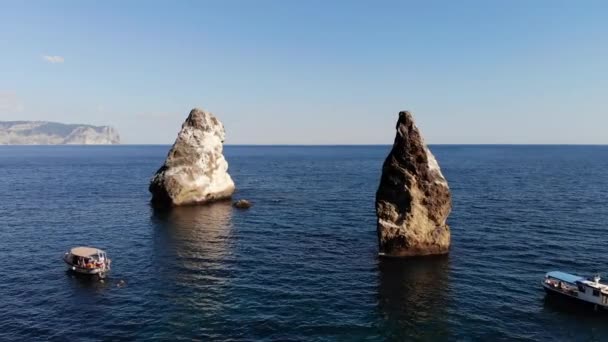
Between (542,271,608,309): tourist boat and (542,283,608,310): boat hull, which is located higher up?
(542,271,608,309): tourist boat

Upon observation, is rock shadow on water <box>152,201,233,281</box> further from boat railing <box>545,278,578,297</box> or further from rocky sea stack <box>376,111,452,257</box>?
boat railing <box>545,278,578,297</box>

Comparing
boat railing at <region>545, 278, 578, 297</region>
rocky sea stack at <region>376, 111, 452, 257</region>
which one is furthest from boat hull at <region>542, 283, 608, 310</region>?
rocky sea stack at <region>376, 111, 452, 257</region>

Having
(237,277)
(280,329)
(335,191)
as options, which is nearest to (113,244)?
(237,277)

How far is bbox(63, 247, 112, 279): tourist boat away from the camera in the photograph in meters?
51.6

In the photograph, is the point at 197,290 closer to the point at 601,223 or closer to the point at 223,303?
the point at 223,303

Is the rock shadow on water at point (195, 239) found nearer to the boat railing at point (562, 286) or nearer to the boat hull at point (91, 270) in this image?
the boat hull at point (91, 270)

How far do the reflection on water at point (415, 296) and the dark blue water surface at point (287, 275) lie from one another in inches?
7.6

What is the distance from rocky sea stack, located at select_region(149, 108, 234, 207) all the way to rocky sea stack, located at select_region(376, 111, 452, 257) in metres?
49.5

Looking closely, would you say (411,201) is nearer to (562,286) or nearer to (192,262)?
(562,286)

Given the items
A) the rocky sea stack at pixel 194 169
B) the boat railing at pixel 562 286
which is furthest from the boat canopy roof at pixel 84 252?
the boat railing at pixel 562 286

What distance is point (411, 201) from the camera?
2221 inches

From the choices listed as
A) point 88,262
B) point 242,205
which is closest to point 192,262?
point 88,262

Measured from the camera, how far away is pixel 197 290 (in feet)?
155

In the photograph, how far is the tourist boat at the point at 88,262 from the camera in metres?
51.6
